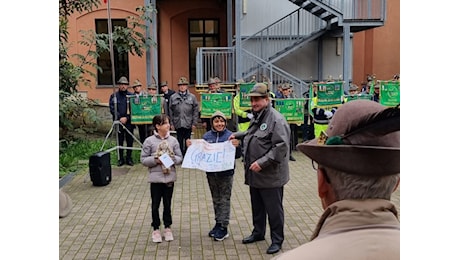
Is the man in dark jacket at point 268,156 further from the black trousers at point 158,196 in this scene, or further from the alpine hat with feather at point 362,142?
the alpine hat with feather at point 362,142

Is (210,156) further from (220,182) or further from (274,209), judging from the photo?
(274,209)

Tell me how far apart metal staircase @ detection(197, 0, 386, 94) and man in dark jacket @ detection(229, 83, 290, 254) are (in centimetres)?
904

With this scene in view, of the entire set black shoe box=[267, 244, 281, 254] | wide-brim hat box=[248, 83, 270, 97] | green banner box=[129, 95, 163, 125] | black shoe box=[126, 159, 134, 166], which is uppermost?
wide-brim hat box=[248, 83, 270, 97]

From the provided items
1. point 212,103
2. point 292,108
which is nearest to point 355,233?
point 212,103

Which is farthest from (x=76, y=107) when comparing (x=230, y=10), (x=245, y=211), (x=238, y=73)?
(x=230, y=10)

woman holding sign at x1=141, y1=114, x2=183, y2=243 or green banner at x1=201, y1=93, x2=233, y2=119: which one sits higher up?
green banner at x1=201, y1=93, x2=233, y2=119

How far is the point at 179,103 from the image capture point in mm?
10320

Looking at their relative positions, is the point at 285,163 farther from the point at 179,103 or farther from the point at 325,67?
the point at 325,67

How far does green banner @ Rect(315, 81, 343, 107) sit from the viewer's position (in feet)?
34.9

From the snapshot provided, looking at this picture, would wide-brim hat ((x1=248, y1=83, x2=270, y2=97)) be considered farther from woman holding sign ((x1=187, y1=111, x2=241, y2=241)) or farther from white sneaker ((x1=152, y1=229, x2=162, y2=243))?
white sneaker ((x1=152, y1=229, x2=162, y2=243))

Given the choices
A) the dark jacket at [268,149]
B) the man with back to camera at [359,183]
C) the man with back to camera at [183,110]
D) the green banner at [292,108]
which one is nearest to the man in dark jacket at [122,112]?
the man with back to camera at [183,110]

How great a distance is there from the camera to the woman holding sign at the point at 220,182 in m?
5.64

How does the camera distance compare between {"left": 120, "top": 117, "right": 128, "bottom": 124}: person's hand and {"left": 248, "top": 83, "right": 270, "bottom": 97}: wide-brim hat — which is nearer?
{"left": 248, "top": 83, "right": 270, "bottom": 97}: wide-brim hat

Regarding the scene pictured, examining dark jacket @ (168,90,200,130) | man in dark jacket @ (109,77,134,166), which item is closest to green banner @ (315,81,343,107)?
dark jacket @ (168,90,200,130)
